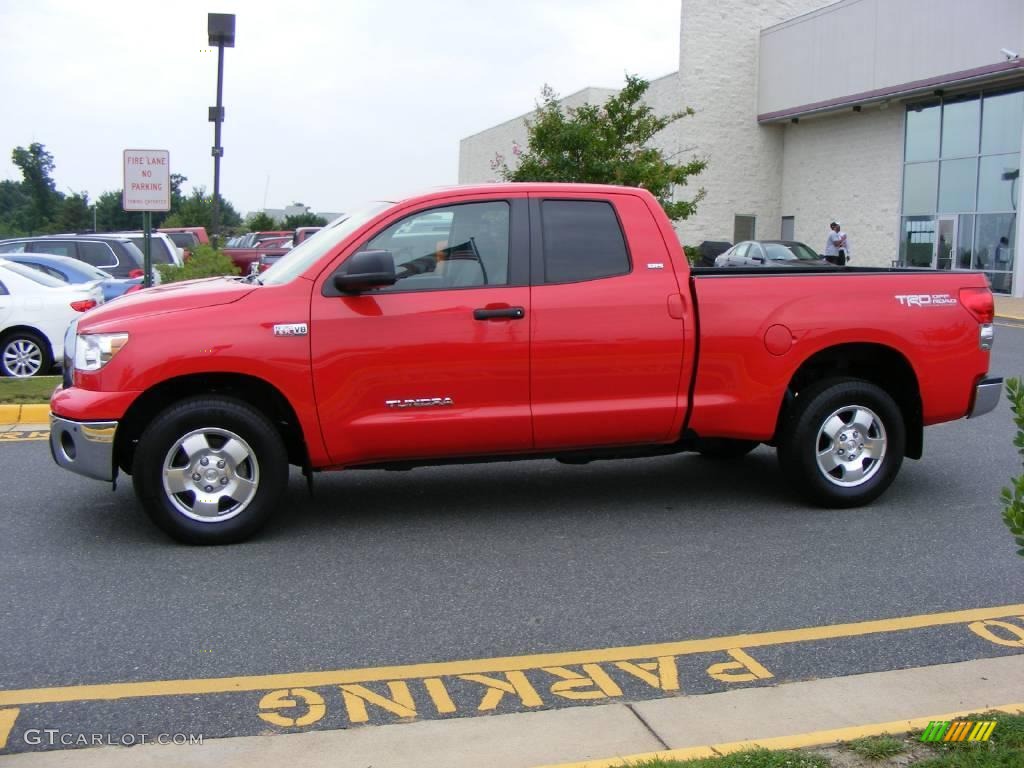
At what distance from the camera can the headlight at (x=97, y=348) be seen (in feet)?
19.2

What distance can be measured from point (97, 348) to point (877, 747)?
4300 mm

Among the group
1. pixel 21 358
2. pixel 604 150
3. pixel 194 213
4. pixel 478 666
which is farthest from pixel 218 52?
pixel 194 213

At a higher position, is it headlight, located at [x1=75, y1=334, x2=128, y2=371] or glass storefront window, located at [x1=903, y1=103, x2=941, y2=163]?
glass storefront window, located at [x1=903, y1=103, x2=941, y2=163]

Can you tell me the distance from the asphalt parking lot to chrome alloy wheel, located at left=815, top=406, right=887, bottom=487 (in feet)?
0.79

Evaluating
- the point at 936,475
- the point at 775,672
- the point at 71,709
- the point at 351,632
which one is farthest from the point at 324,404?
the point at 936,475

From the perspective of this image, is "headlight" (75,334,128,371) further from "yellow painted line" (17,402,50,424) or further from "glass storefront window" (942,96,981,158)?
"glass storefront window" (942,96,981,158)

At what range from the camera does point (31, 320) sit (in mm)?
12289

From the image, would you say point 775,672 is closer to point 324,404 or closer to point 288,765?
point 288,765

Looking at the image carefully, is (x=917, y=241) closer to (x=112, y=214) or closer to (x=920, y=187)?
(x=920, y=187)

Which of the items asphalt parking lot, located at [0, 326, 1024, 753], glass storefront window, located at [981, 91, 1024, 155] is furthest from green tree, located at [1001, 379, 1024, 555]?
glass storefront window, located at [981, 91, 1024, 155]

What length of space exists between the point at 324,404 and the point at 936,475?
14.7 ft

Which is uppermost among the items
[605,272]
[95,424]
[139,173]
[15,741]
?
[139,173]

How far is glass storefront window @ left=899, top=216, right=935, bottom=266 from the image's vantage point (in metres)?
31.9

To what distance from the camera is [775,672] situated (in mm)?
4422
